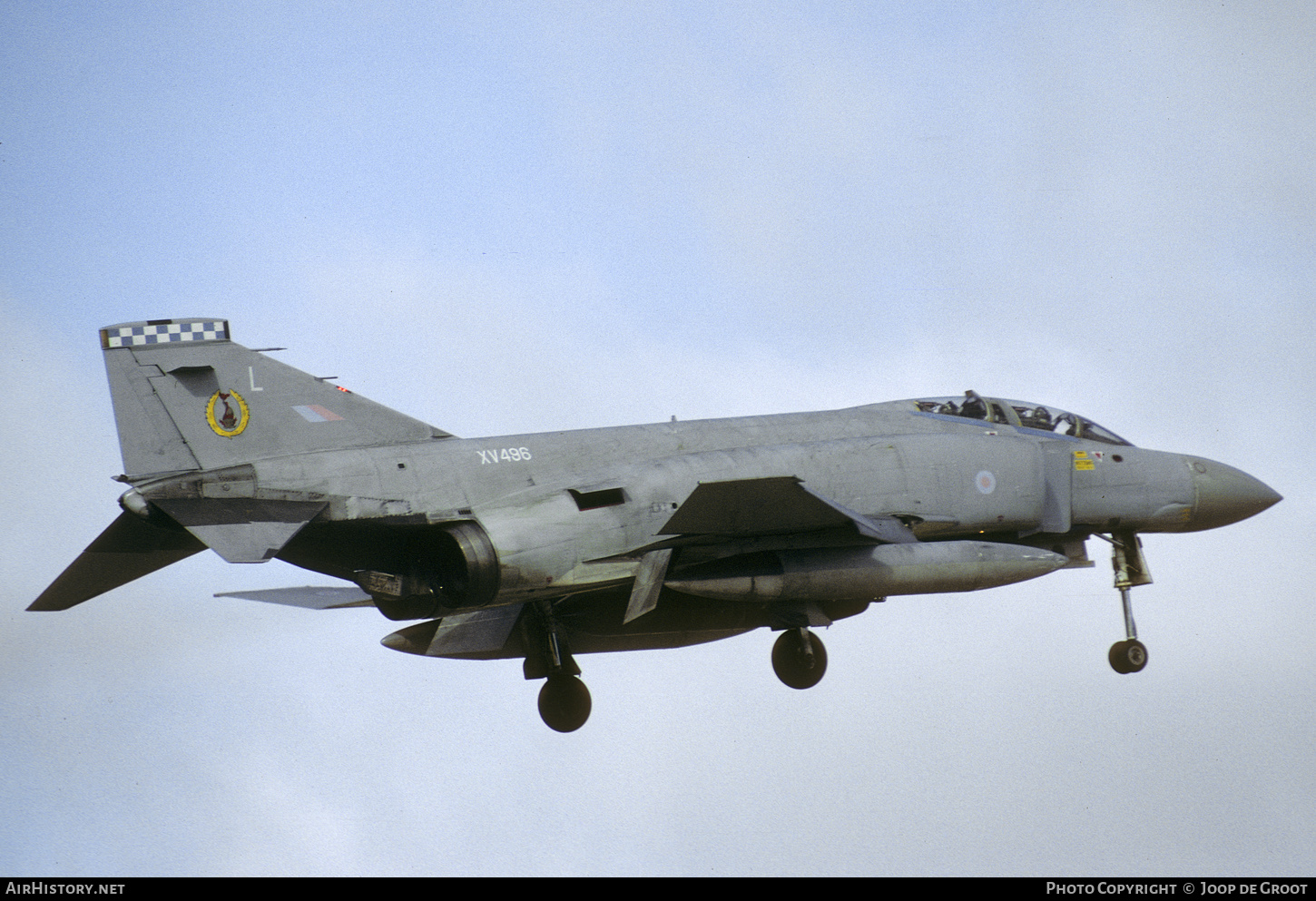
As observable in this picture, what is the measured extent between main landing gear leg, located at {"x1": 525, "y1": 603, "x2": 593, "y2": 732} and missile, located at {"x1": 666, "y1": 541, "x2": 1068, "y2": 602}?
6.52 feet

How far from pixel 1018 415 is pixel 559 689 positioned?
582 cm

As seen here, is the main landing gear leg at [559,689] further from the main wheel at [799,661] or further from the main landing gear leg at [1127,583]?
the main landing gear leg at [1127,583]

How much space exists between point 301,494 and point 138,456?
1404 mm

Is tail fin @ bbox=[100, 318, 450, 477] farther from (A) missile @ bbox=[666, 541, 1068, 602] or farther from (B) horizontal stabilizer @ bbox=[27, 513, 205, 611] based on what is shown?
(A) missile @ bbox=[666, 541, 1068, 602]

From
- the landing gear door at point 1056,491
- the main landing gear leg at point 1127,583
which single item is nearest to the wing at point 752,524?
the landing gear door at point 1056,491

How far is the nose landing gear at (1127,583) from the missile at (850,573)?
2782mm

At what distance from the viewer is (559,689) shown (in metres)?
13.4

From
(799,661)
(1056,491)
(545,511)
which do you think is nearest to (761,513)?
(545,511)

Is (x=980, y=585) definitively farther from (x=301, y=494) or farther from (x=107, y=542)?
(x=107, y=542)

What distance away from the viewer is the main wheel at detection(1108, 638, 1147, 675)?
46.9ft

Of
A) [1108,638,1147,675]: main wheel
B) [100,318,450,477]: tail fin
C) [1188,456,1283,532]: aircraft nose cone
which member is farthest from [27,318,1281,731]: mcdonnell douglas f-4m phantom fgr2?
[1188,456,1283,532]: aircraft nose cone

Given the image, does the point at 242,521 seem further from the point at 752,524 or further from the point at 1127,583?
the point at 1127,583

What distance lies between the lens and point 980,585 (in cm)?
1228

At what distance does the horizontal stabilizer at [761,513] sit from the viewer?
11.1 meters
